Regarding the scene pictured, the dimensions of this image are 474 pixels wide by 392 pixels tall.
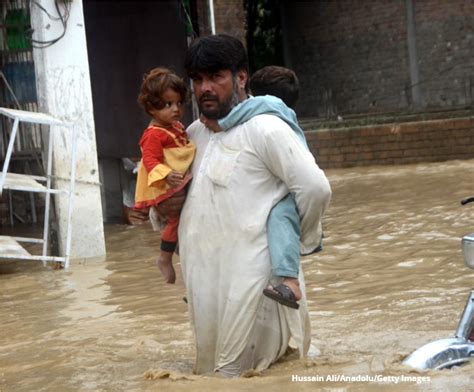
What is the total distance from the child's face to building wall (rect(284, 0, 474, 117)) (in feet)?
53.7

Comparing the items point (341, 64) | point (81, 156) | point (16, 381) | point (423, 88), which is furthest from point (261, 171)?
point (341, 64)

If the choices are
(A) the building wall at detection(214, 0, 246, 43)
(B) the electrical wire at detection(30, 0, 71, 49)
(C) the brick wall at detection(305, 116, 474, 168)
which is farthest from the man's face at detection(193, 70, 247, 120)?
(A) the building wall at detection(214, 0, 246, 43)

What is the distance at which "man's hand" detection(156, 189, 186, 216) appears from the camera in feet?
16.0

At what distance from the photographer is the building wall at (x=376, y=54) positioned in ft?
68.6

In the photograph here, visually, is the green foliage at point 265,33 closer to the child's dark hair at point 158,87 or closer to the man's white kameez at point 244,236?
the child's dark hair at point 158,87

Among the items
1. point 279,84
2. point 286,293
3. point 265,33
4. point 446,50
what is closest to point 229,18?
point 446,50

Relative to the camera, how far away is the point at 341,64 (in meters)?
23.4

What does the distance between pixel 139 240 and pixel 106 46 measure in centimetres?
317

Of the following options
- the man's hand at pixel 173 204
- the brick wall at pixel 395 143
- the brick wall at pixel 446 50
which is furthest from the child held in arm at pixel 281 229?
the brick wall at pixel 446 50

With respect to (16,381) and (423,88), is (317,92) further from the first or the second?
(16,381)

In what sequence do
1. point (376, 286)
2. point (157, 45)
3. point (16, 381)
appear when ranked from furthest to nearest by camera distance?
point (157, 45)
point (376, 286)
point (16, 381)

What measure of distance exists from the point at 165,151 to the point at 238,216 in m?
0.52

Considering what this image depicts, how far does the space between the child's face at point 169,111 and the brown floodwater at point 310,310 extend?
1.13 m

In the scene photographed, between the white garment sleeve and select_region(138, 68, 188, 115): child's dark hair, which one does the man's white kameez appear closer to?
the white garment sleeve
